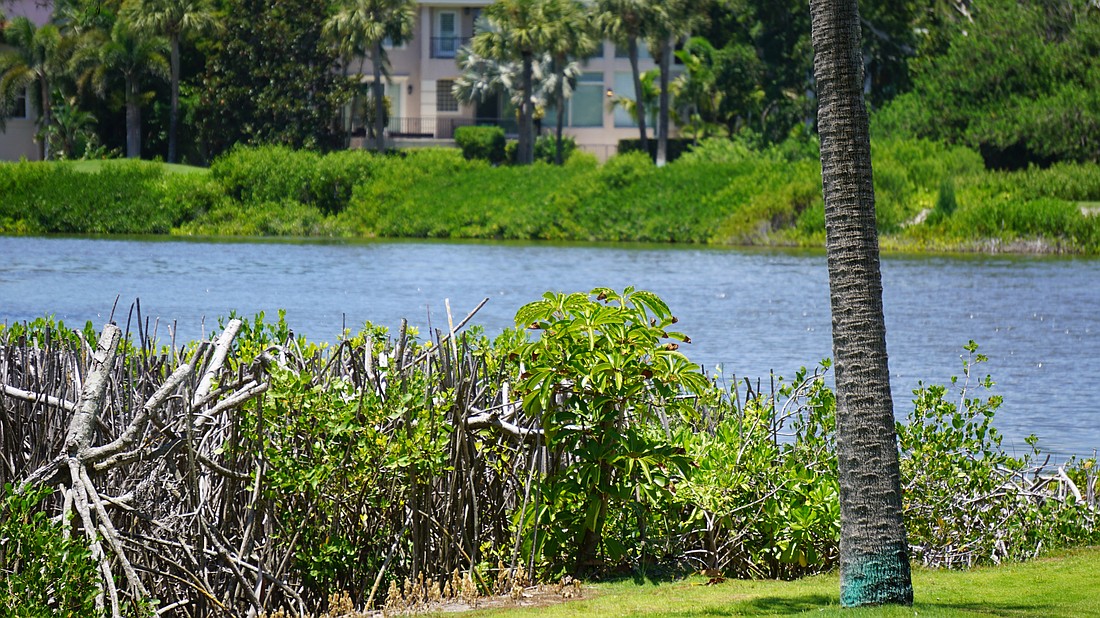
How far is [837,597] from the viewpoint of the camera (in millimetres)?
7598

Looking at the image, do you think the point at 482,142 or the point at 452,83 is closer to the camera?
the point at 482,142

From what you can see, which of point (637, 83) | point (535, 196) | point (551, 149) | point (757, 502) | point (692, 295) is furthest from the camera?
point (551, 149)

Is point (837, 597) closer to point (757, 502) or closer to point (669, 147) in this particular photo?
point (757, 502)

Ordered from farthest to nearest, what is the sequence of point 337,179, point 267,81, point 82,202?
point 267,81
point 337,179
point 82,202

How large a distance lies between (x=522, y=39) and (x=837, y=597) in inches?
2166

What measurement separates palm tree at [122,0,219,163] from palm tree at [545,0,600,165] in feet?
43.1

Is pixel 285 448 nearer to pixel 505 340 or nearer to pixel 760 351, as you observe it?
pixel 505 340

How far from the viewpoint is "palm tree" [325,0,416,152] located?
61156 millimetres

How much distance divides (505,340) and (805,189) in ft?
129

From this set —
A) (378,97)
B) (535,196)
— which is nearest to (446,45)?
(378,97)

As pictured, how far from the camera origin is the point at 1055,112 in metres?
48.3

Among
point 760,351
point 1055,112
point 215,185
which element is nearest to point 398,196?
point 215,185

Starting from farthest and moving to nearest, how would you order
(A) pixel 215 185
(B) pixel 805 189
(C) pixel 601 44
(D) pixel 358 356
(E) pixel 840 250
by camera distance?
(C) pixel 601 44, (A) pixel 215 185, (B) pixel 805 189, (D) pixel 358 356, (E) pixel 840 250

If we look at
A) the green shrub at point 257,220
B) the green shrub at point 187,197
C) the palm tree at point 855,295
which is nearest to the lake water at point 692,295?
the palm tree at point 855,295
